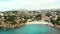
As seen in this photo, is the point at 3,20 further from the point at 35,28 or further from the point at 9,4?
the point at 35,28

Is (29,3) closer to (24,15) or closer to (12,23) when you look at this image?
(24,15)

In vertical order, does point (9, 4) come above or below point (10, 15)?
above

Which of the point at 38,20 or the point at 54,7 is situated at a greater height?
the point at 54,7

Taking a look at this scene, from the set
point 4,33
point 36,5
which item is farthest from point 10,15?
point 36,5

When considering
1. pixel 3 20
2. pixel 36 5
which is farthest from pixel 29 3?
pixel 3 20

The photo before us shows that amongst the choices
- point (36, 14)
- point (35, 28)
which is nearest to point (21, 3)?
point (36, 14)

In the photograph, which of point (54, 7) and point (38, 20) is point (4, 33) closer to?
point (38, 20)

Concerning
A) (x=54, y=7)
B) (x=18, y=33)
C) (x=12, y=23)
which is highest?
(x=54, y=7)
